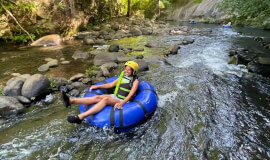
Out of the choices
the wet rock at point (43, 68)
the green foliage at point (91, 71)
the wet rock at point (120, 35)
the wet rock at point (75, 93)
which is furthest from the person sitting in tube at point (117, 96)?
the wet rock at point (120, 35)

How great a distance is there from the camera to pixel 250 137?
3084 mm

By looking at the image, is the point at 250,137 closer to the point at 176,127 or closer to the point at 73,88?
the point at 176,127

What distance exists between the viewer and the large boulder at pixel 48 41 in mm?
9818

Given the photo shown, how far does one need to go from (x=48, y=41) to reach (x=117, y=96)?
8.25 metres

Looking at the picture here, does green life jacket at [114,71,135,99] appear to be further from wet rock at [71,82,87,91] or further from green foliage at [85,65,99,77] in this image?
green foliage at [85,65,99,77]

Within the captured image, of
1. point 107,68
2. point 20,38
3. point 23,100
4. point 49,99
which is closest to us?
point 23,100

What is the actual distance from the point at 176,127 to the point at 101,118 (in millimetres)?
1472

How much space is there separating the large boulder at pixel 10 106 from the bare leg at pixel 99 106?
1697 millimetres

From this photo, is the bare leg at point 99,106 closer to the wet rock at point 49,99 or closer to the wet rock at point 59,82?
the wet rock at point 49,99

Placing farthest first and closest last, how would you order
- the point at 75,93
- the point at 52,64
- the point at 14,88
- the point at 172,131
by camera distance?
the point at 52,64 < the point at 75,93 < the point at 14,88 < the point at 172,131

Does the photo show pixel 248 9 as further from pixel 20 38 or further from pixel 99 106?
pixel 20 38

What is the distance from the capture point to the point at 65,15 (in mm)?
11391

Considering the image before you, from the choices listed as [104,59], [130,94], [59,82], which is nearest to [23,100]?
A: [59,82]

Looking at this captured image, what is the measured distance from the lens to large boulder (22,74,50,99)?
4.25 meters
